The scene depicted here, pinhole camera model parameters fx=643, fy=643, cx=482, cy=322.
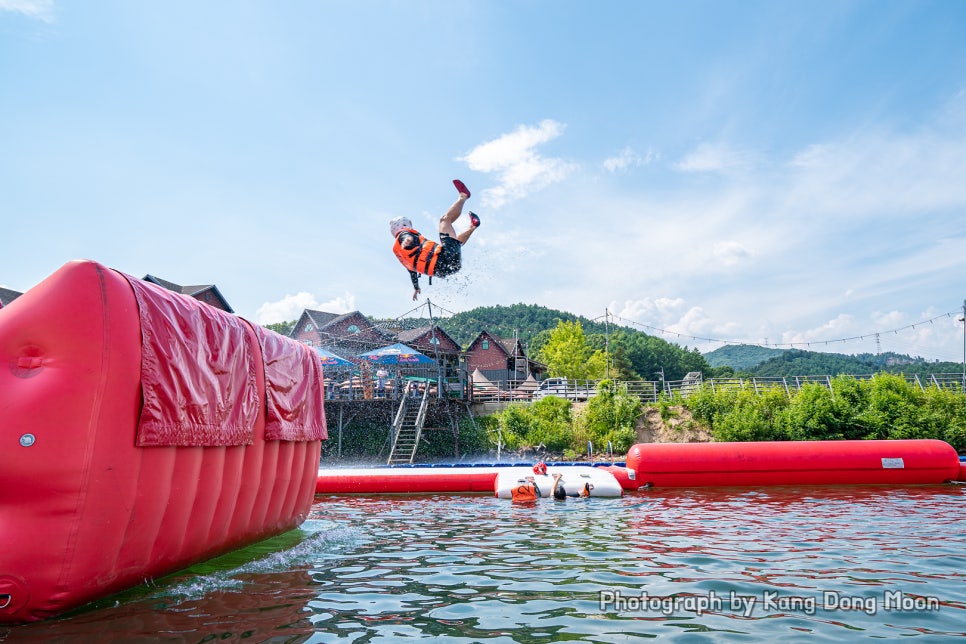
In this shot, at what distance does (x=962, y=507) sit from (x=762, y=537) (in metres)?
4.51

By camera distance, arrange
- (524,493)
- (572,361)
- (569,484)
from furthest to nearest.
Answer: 1. (572,361)
2. (569,484)
3. (524,493)

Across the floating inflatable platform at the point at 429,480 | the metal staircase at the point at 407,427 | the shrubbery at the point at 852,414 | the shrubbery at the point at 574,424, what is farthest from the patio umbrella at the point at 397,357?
the floating inflatable platform at the point at 429,480

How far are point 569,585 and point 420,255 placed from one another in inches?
184

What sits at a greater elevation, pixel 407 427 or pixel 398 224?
pixel 398 224

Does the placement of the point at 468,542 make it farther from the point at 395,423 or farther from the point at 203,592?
the point at 395,423

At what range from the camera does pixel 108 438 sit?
3.94m

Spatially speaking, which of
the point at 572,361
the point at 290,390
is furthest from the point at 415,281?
the point at 572,361

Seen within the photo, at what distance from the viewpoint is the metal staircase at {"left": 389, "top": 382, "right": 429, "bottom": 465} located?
21281 millimetres

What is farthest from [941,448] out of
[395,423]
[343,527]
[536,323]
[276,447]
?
[536,323]

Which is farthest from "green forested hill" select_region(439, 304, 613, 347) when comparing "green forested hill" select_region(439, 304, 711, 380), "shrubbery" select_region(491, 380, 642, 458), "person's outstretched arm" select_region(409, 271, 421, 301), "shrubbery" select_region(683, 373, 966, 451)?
"person's outstretched arm" select_region(409, 271, 421, 301)

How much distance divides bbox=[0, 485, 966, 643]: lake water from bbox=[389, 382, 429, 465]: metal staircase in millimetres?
12851

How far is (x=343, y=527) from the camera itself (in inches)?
317

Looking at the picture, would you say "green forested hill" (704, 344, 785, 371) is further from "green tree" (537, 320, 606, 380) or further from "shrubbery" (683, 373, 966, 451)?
"shrubbery" (683, 373, 966, 451)

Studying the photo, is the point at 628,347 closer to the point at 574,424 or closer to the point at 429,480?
the point at 574,424
